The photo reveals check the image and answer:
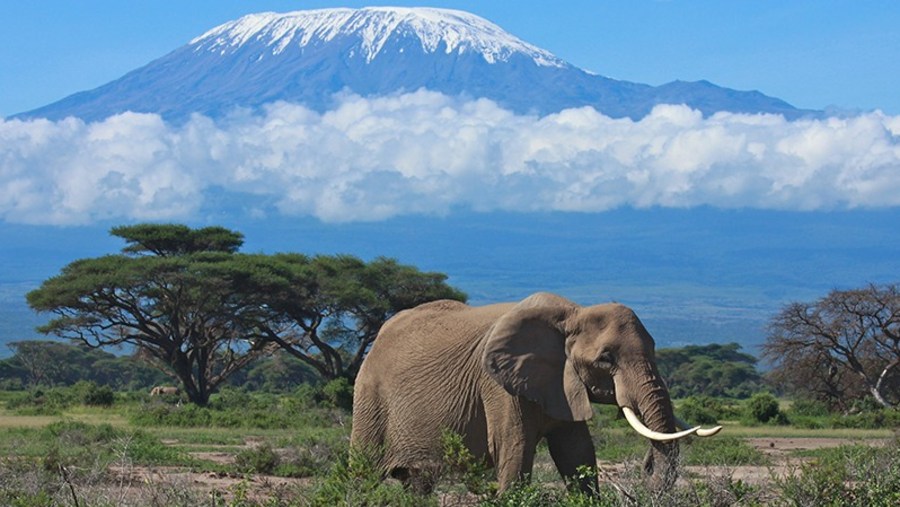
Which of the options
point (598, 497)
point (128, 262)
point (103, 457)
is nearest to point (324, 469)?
point (103, 457)

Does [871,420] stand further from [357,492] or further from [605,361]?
[357,492]

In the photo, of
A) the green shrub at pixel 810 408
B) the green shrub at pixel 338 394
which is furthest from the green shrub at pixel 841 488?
the green shrub at pixel 338 394

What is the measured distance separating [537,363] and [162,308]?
94.8 feet

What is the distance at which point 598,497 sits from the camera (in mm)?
8883

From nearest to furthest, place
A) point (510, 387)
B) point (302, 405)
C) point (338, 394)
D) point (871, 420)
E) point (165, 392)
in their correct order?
point (510, 387), point (871, 420), point (302, 405), point (338, 394), point (165, 392)

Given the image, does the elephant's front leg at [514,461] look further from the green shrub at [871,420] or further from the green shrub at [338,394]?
the green shrub at [338,394]

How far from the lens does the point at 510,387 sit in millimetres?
9977

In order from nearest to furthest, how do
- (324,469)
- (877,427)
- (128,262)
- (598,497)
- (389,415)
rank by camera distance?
(598,497) → (389,415) → (324,469) → (877,427) → (128,262)

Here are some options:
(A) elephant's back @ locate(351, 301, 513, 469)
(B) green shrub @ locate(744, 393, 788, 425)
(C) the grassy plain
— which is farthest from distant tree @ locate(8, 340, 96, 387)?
(A) elephant's back @ locate(351, 301, 513, 469)

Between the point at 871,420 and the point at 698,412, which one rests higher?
the point at 698,412

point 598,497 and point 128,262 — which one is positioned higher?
point 128,262

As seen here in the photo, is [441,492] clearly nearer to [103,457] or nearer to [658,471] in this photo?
[658,471]

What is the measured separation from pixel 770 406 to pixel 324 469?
16.3m

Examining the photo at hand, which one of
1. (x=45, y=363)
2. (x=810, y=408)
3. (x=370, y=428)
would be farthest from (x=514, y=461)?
(x=45, y=363)
